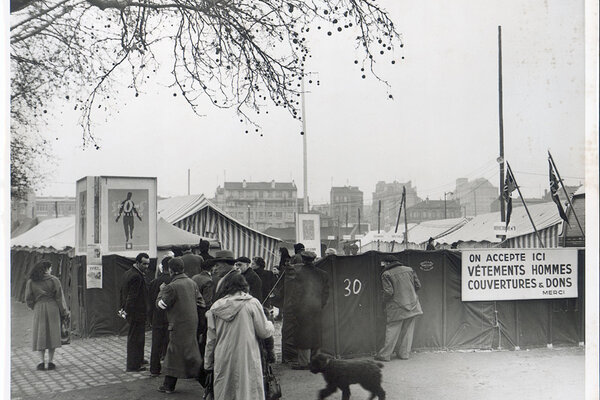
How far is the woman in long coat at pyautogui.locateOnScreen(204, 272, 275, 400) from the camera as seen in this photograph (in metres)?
4.86

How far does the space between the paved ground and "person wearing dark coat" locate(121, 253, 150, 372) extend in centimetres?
19

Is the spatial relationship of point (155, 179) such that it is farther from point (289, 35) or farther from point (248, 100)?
point (289, 35)

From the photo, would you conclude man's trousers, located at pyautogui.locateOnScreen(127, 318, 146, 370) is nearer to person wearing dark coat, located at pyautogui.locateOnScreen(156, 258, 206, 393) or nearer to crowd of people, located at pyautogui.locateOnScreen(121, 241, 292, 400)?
crowd of people, located at pyautogui.locateOnScreen(121, 241, 292, 400)

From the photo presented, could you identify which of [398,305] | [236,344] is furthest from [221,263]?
[398,305]

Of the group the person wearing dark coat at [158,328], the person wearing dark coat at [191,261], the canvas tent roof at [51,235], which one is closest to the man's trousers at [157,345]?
the person wearing dark coat at [158,328]

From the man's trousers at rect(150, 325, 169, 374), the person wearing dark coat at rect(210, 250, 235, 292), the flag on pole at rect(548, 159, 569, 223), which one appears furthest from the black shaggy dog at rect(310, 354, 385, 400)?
the flag on pole at rect(548, 159, 569, 223)

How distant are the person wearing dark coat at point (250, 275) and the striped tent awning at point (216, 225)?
195 millimetres

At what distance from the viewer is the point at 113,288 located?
781 cm

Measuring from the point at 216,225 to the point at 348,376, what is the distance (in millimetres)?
2232

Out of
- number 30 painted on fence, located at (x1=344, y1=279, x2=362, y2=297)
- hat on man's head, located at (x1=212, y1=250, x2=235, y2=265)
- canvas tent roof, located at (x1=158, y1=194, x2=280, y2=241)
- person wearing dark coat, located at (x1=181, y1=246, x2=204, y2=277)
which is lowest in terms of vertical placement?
number 30 painted on fence, located at (x1=344, y1=279, x2=362, y2=297)

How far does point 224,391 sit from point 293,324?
8.51ft

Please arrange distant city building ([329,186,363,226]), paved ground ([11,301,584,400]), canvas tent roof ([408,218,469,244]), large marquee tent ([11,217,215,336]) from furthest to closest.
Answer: canvas tent roof ([408,218,469,244])
distant city building ([329,186,363,226])
large marquee tent ([11,217,215,336])
paved ground ([11,301,584,400])

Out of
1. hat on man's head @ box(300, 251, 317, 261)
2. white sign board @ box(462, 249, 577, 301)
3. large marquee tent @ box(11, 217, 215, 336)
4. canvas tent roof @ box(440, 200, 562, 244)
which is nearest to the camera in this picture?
large marquee tent @ box(11, 217, 215, 336)

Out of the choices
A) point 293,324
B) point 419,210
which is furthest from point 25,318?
point 419,210
